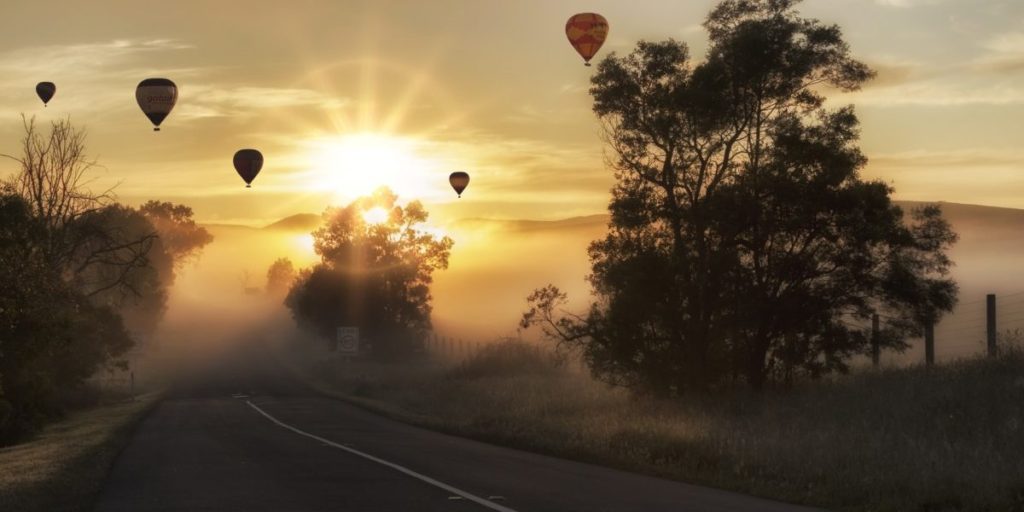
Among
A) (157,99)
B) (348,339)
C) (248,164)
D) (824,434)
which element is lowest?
(824,434)

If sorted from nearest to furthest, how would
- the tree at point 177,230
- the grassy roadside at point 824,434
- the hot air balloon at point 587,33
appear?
the grassy roadside at point 824,434
the hot air balloon at point 587,33
the tree at point 177,230

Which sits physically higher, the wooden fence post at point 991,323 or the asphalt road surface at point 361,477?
the wooden fence post at point 991,323

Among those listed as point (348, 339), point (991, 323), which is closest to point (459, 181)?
point (348, 339)

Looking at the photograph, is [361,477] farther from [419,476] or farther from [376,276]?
[376,276]

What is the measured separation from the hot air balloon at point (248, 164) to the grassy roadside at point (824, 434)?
23117mm

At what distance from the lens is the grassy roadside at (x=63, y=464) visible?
54.3 ft

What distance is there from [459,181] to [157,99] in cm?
2195

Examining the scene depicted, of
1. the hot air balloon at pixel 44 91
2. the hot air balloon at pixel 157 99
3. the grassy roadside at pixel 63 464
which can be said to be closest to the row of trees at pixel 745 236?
the grassy roadside at pixel 63 464

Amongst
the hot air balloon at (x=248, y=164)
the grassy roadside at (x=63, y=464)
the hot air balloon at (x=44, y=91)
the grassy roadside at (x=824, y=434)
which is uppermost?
the hot air balloon at (x=44, y=91)

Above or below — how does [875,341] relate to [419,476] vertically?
above

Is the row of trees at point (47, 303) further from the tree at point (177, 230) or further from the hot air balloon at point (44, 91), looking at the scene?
the tree at point (177, 230)

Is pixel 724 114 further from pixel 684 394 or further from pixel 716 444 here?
pixel 716 444

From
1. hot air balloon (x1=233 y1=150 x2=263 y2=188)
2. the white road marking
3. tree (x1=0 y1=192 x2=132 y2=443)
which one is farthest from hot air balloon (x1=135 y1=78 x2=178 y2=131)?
the white road marking

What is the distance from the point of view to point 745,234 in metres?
32.2
